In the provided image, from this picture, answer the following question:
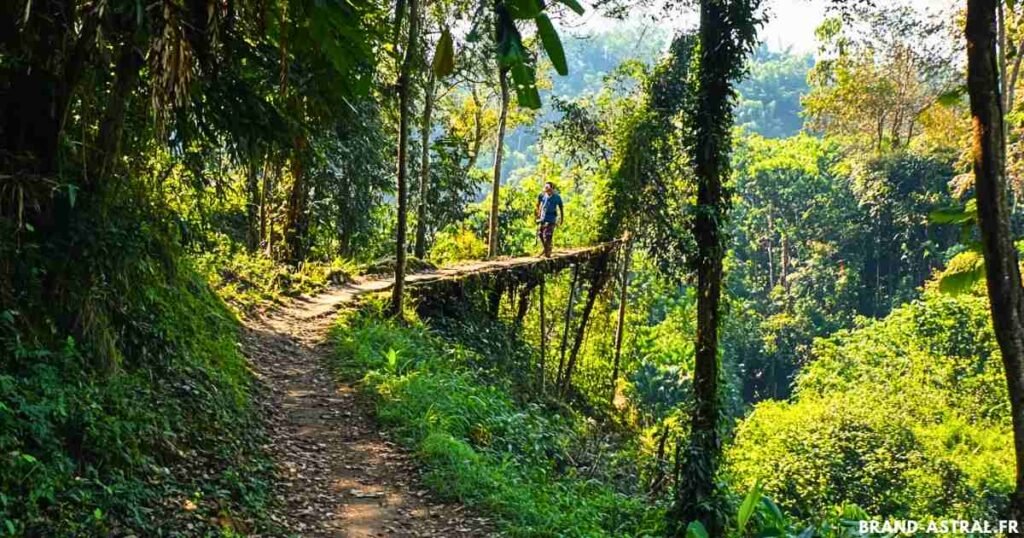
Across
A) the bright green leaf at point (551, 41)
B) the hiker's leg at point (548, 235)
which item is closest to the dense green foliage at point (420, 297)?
the bright green leaf at point (551, 41)

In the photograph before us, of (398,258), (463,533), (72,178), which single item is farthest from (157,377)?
(398,258)

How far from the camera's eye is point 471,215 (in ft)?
85.4

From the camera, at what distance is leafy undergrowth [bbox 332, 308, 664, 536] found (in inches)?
269

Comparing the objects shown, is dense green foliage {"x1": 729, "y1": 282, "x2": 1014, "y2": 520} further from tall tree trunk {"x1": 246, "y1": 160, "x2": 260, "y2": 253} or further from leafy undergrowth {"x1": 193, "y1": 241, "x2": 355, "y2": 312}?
tall tree trunk {"x1": 246, "y1": 160, "x2": 260, "y2": 253}

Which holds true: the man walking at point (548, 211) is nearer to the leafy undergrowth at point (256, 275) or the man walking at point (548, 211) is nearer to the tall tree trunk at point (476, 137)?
the leafy undergrowth at point (256, 275)

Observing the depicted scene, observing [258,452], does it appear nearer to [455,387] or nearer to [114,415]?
[114,415]

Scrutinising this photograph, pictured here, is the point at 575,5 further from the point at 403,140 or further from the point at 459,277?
the point at 459,277

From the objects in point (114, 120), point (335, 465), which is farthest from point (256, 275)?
point (114, 120)

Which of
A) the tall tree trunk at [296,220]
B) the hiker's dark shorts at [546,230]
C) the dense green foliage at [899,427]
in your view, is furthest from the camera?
the hiker's dark shorts at [546,230]

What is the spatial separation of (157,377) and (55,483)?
7.00 feet

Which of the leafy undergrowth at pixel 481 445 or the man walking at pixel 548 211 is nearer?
the leafy undergrowth at pixel 481 445

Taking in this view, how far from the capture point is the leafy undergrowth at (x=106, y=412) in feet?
14.2

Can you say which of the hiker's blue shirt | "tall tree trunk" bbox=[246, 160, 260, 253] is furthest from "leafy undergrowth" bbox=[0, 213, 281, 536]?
the hiker's blue shirt

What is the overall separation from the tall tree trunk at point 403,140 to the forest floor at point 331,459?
1.79 meters
